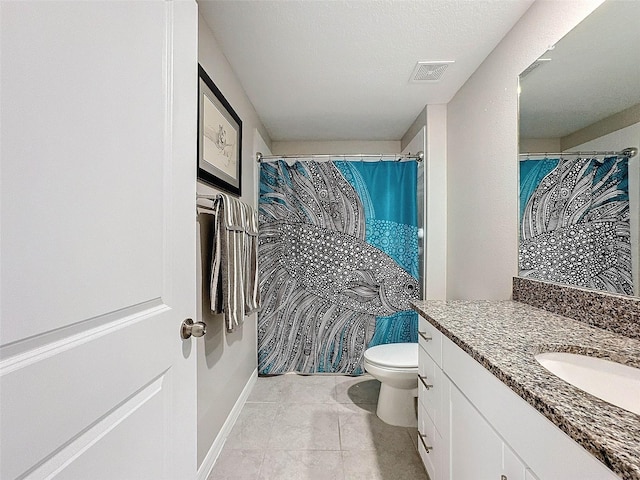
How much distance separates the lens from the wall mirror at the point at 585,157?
3.46 ft

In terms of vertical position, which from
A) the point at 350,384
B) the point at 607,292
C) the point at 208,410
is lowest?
the point at 350,384

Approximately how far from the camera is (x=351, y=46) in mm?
1777

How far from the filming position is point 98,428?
0.60m

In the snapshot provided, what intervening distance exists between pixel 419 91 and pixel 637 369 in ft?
6.74

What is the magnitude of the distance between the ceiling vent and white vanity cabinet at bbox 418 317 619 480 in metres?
1.51

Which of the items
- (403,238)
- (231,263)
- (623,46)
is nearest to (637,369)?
(623,46)

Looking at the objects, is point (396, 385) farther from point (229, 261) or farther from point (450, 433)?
point (229, 261)

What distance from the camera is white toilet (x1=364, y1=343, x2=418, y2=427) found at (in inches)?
76.5

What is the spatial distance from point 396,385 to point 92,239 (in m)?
1.89

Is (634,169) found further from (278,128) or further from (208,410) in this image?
(278,128)

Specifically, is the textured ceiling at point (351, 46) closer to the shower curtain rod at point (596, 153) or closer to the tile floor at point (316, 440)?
the shower curtain rod at point (596, 153)

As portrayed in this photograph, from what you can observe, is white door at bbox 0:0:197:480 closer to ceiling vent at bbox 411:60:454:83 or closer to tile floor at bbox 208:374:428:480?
tile floor at bbox 208:374:428:480

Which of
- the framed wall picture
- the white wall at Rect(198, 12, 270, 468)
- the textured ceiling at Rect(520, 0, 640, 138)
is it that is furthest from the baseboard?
the textured ceiling at Rect(520, 0, 640, 138)

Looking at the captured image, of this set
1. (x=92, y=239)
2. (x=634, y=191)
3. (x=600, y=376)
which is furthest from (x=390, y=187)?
(x=92, y=239)
